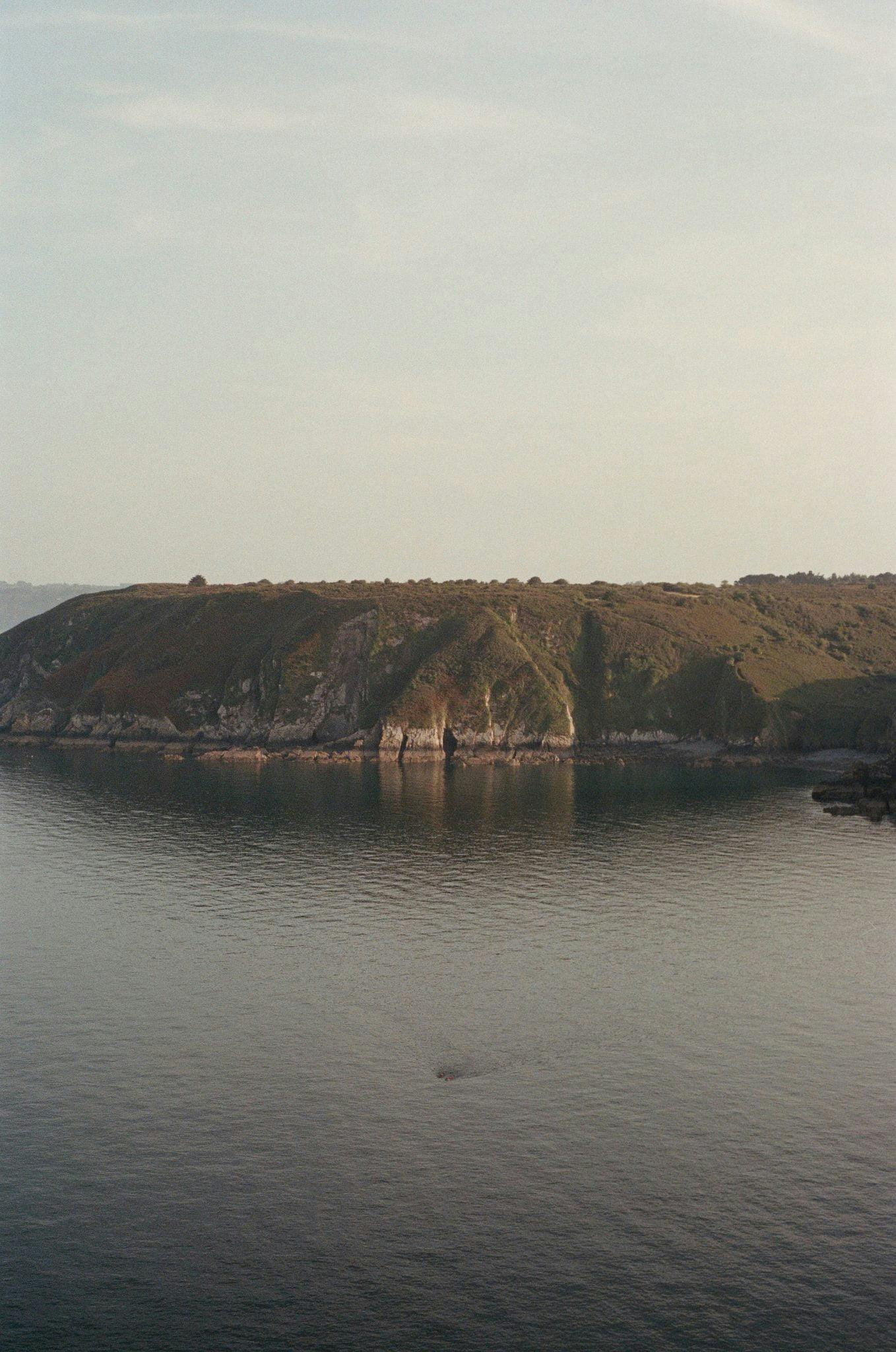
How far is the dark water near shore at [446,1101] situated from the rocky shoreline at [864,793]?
3302cm

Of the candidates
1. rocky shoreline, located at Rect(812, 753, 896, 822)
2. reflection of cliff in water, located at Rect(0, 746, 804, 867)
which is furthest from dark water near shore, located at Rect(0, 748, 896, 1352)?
rocky shoreline, located at Rect(812, 753, 896, 822)

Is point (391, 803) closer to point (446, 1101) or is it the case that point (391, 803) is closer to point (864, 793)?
point (864, 793)

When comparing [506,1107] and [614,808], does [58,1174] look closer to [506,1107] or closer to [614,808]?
[506,1107]

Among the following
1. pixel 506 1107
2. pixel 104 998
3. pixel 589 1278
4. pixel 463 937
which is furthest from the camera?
pixel 463 937

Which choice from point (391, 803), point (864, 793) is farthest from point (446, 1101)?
point (864, 793)

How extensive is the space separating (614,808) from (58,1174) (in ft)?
363

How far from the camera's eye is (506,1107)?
63.1 m

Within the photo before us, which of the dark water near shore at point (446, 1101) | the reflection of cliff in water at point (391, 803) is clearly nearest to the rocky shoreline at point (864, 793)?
the reflection of cliff in water at point (391, 803)

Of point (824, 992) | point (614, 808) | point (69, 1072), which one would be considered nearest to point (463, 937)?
point (824, 992)

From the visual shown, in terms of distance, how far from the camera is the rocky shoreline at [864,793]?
158 metres

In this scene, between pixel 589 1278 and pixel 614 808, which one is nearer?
pixel 589 1278

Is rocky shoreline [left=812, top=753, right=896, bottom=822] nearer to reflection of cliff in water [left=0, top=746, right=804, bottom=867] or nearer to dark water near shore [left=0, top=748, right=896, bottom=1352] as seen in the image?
reflection of cliff in water [left=0, top=746, right=804, bottom=867]

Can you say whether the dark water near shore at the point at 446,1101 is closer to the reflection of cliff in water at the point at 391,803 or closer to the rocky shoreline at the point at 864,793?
the reflection of cliff in water at the point at 391,803

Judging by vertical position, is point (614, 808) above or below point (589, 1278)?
above
